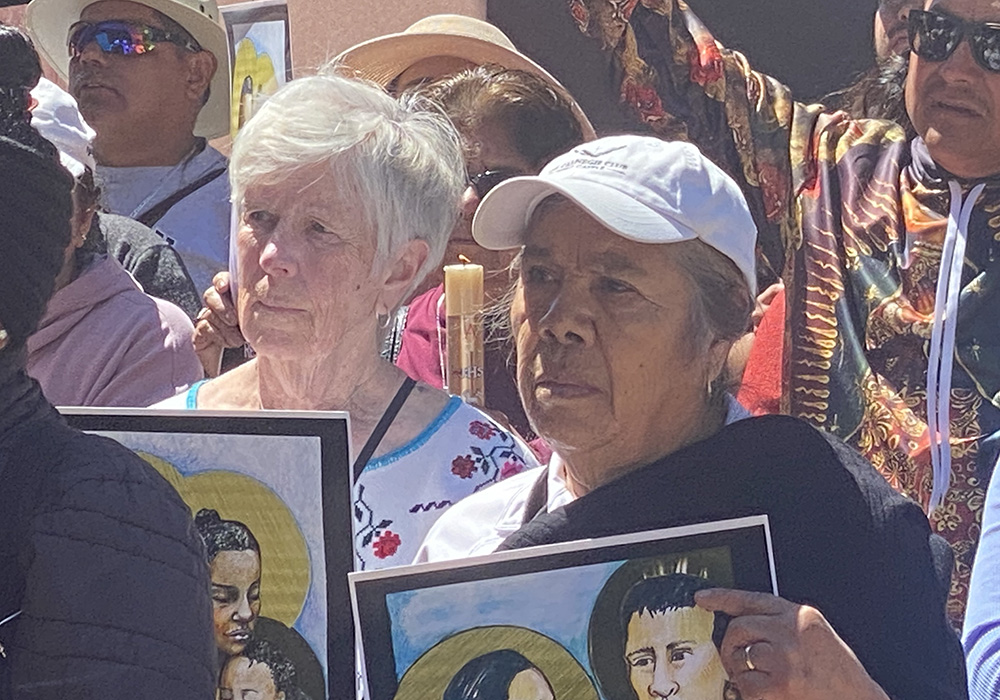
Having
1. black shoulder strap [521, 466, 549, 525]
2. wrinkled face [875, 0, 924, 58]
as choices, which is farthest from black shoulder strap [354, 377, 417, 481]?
wrinkled face [875, 0, 924, 58]

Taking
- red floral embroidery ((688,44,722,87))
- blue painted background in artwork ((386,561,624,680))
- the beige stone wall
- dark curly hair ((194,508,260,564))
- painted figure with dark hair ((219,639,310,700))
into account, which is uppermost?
the beige stone wall

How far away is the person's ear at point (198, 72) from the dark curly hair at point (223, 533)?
2423 millimetres

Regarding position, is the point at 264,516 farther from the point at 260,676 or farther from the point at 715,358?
the point at 715,358

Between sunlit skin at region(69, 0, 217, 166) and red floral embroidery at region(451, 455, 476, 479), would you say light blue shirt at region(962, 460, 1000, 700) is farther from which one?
sunlit skin at region(69, 0, 217, 166)

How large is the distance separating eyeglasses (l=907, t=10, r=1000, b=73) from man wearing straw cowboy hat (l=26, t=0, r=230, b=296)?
164 cm

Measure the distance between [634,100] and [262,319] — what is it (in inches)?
39.8

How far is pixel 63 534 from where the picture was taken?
111cm

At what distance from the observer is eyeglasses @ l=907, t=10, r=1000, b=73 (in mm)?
2633

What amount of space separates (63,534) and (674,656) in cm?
65

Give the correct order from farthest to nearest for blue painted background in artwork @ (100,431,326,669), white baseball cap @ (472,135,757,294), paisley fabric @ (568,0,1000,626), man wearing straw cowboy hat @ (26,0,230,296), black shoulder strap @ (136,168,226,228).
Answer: man wearing straw cowboy hat @ (26,0,230,296) → black shoulder strap @ (136,168,226,228) → paisley fabric @ (568,0,1000,626) → white baseball cap @ (472,135,757,294) → blue painted background in artwork @ (100,431,326,669)

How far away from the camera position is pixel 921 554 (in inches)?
65.3

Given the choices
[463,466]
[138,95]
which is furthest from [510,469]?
[138,95]

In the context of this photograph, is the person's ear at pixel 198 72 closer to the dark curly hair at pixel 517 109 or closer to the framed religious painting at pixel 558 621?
the dark curly hair at pixel 517 109

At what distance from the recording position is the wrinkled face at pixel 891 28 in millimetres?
3408
